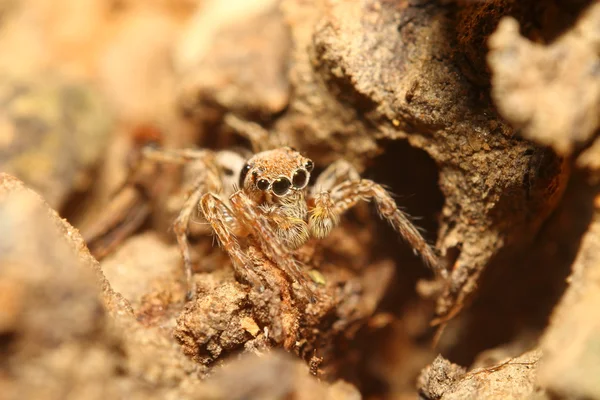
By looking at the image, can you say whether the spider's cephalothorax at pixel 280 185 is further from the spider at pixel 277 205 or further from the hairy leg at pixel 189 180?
the hairy leg at pixel 189 180

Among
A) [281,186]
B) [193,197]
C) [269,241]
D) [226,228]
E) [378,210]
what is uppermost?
[378,210]

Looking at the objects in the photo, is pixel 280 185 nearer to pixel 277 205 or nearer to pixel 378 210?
pixel 277 205

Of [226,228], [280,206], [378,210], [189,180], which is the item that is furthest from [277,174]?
[189,180]

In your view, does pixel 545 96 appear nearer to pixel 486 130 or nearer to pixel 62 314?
pixel 486 130

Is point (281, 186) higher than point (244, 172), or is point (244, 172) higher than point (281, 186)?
point (281, 186)

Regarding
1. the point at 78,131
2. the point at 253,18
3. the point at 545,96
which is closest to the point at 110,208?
the point at 78,131

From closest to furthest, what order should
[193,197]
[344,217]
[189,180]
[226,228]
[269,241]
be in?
[269,241] → [226,228] → [193,197] → [344,217] → [189,180]

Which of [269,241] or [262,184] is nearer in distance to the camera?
[269,241]

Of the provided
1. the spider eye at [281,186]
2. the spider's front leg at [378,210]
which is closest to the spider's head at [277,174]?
the spider eye at [281,186]
